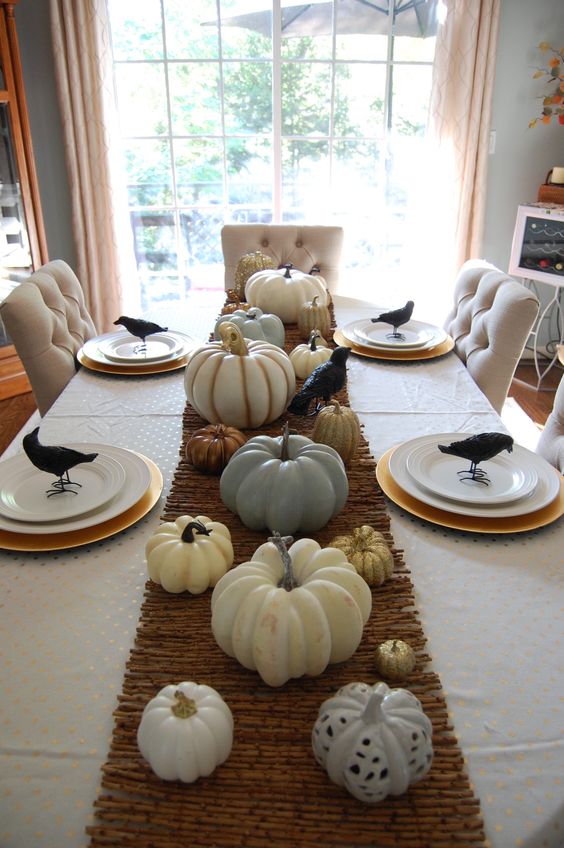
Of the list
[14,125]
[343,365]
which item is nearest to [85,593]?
[343,365]

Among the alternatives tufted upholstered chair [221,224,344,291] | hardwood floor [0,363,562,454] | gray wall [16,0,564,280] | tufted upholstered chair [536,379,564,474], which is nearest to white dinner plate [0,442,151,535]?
tufted upholstered chair [536,379,564,474]

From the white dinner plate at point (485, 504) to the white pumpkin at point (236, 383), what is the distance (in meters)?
0.27

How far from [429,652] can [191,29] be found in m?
3.47

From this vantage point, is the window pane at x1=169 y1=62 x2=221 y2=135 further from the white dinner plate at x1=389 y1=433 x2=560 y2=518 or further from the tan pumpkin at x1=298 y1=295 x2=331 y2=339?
the white dinner plate at x1=389 y1=433 x2=560 y2=518

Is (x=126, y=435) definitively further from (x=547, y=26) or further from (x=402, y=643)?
(x=547, y=26)

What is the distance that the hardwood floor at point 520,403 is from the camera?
314cm

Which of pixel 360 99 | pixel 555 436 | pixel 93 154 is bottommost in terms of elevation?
pixel 555 436

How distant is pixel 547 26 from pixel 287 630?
3680 mm

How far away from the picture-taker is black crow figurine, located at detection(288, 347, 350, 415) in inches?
51.9

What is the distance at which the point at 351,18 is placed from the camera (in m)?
3.43

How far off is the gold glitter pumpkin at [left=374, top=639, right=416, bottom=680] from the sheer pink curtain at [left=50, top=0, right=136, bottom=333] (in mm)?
3172

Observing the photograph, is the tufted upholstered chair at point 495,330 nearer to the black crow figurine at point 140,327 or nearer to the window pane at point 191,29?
the black crow figurine at point 140,327

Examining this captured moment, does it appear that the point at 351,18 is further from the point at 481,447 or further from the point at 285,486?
the point at 285,486

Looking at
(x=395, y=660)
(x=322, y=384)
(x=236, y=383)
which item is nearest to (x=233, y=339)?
(x=236, y=383)
